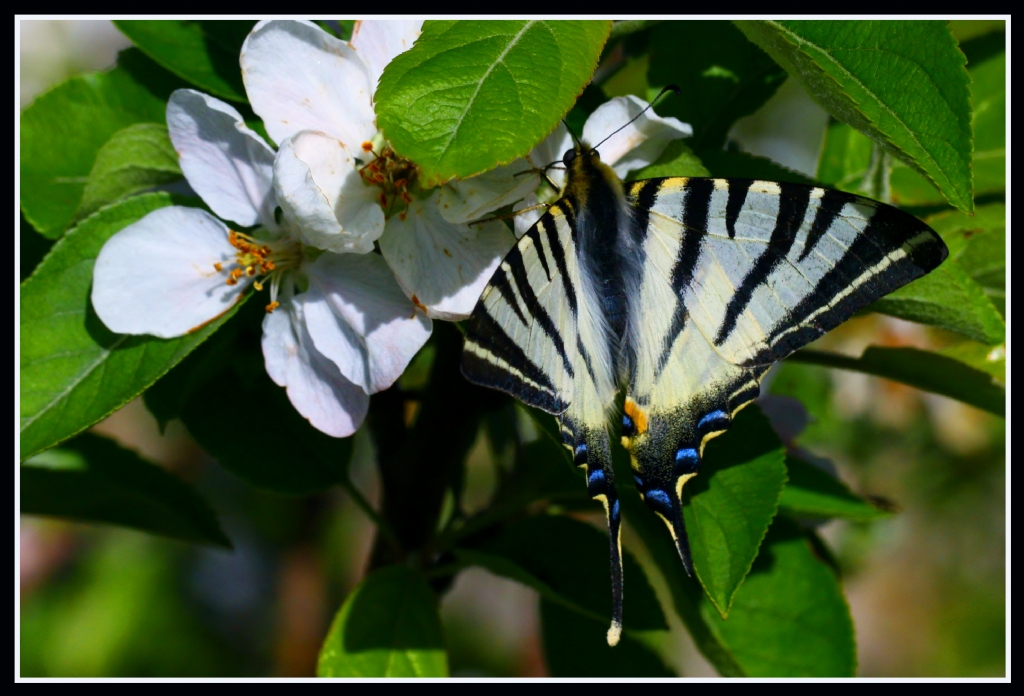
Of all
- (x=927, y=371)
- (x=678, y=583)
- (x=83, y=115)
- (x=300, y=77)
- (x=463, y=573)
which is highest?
(x=300, y=77)

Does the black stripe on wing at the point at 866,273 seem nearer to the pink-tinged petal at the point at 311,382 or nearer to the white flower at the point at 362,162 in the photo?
the white flower at the point at 362,162

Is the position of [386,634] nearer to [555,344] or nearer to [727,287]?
[555,344]

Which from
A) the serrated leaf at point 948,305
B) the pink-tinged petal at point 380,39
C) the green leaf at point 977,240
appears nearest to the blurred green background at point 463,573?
the green leaf at point 977,240

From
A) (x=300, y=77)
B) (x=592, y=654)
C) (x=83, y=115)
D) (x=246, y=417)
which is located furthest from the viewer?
(x=592, y=654)

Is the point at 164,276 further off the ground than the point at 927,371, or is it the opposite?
the point at 164,276

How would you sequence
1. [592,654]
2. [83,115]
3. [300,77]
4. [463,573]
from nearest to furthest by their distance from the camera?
[300,77] < [83,115] < [592,654] < [463,573]

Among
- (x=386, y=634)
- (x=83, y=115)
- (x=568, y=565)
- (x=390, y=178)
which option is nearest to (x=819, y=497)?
(x=568, y=565)

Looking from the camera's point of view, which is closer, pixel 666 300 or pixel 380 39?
pixel 380 39
